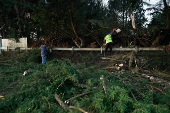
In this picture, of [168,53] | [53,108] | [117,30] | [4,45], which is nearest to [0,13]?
[4,45]

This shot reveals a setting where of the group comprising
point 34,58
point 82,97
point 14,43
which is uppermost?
point 14,43

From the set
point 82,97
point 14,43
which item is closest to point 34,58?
point 14,43

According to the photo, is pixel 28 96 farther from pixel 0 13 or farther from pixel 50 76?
pixel 0 13

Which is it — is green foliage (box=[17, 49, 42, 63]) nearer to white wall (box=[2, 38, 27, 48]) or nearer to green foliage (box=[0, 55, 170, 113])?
white wall (box=[2, 38, 27, 48])

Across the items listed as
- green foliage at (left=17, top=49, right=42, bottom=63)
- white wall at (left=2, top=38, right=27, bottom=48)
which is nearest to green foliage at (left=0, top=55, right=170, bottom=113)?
green foliage at (left=17, top=49, right=42, bottom=63)

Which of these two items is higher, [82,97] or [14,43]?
[14,43]

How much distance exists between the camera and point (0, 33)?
15969 mm

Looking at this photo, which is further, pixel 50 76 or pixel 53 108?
pixel 50 76

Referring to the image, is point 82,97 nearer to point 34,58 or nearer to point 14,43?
point 34,58

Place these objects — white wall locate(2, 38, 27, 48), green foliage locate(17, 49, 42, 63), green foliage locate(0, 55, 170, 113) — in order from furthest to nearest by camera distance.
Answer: white wall locate(2, 38, 27, 48), green foliage locate(17, 49, 42, 63), green foliage locate(0, 55, 170, 113)

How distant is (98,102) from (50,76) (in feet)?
7.68

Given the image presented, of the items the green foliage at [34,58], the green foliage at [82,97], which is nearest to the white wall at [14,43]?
the green foliage at [34,58]

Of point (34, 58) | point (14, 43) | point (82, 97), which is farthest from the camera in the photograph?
point (14, 43)

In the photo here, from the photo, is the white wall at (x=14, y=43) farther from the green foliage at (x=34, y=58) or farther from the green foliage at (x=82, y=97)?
the green foliage at (x=82, y=97)
